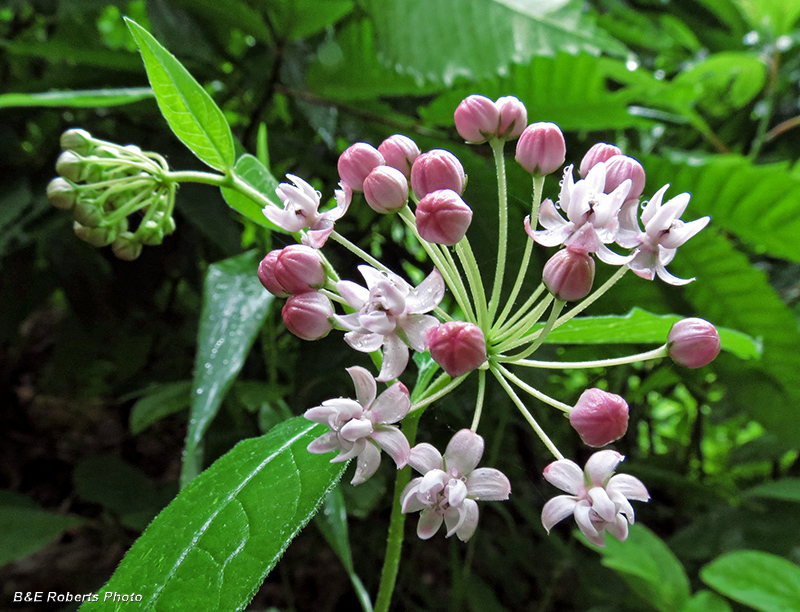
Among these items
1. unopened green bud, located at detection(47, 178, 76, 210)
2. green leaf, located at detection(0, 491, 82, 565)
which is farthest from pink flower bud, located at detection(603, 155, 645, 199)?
green leaf, located at detection(0, 491, 82, 565)

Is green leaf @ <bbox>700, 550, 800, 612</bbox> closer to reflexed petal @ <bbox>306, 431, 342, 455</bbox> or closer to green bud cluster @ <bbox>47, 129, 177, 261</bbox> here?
reflexed petal @ <bbox>306, 431, 342, 455</bbox>

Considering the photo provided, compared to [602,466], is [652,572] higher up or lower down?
lower down

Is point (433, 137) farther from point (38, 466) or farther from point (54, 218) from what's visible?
point (38, 466)

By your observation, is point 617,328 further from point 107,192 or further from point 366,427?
point 107,192

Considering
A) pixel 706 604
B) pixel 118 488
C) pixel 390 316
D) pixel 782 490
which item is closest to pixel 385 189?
pixel 390 316

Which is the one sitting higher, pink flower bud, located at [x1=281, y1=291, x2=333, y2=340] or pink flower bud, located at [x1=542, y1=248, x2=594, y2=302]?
pink flower bud, located at [x1=542, y1=248, x2=594, y2=302]

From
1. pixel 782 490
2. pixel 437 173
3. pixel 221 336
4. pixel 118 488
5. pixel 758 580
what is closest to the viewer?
pixel 437 173
